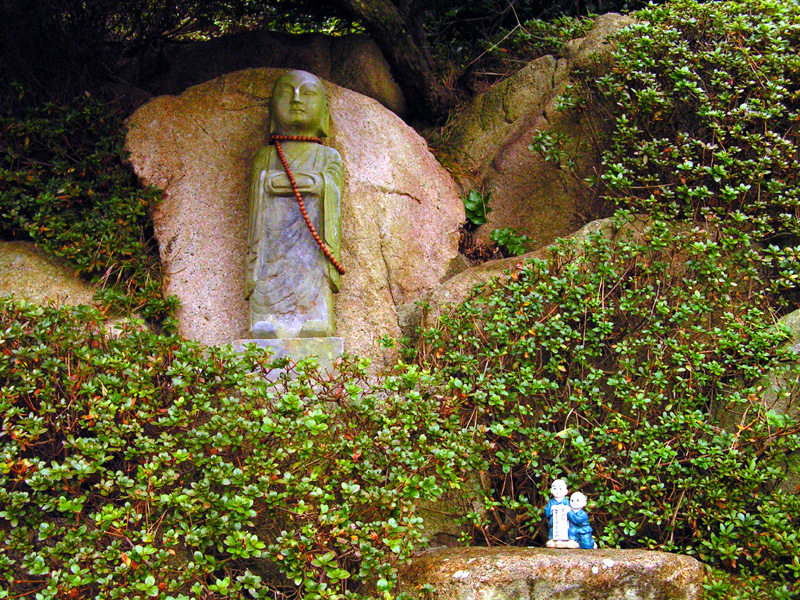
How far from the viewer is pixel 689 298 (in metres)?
4.23

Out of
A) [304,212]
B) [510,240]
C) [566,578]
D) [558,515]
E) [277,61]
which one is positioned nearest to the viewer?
A: [566,578]

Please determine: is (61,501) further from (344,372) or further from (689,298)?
(689,298)

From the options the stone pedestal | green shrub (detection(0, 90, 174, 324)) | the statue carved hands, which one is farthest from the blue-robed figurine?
green shrub (detection(0, 90, 174, 324))

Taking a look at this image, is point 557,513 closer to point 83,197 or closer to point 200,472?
point 200,472

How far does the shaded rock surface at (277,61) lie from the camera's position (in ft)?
20.2

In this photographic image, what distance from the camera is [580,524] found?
3.60m

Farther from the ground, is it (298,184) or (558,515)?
(298,184)

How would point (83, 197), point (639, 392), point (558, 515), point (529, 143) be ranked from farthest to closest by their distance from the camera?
point (529, 143), point (83, 197), point (639, 392), point (558, 515)

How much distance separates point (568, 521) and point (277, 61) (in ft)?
15.4

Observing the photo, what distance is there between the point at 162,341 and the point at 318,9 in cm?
392

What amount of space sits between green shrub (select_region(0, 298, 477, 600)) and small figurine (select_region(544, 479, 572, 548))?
19.9 inches

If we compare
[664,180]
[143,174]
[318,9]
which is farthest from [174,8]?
[664,180]

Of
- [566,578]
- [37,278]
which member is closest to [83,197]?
[37,278]

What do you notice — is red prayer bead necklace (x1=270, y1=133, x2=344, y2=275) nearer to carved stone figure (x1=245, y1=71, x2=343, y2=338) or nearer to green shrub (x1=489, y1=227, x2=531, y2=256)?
carved stone figure (x1=245, y1=71, x2=343, y2=338)
